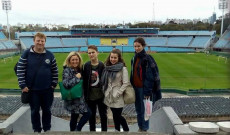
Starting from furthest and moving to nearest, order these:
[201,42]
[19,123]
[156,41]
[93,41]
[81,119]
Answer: [93,41]
[156,41]
[201,42]
[19,123]
[81,119]

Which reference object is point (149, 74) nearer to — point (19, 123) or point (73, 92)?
point (73, 92)

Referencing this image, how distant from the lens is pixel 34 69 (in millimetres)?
4117

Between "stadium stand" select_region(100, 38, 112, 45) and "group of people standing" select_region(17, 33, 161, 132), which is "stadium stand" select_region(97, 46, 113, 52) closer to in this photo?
"stadium stand" select_region(100, 38, 112, 45)

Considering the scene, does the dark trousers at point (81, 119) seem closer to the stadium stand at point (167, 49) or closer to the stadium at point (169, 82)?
the stadium at point (169, 82)

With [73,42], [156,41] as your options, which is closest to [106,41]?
[73,42]

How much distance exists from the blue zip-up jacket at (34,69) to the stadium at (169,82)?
825 millimetres

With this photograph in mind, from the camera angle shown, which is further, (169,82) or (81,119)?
(169,82)

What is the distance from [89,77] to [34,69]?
975 millimetres

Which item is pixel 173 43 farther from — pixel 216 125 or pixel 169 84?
pixel 216 125

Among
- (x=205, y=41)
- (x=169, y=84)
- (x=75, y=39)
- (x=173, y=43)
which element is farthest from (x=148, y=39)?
(x=169, y=84)

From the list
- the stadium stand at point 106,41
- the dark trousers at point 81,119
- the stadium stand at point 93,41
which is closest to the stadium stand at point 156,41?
the stadium stand at point 106,41

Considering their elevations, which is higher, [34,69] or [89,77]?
[34,69]

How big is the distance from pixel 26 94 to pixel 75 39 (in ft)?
200

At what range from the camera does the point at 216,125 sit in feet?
12.8
